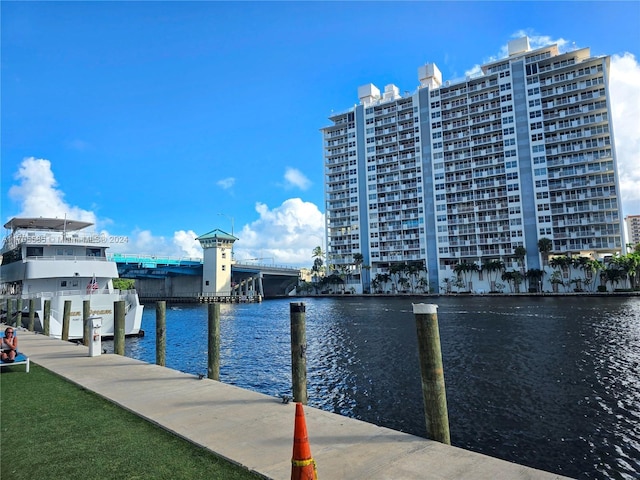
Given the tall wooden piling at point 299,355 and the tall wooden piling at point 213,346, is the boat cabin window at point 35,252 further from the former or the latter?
the tall wooden piling at point 299,355

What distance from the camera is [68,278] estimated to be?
34531mm

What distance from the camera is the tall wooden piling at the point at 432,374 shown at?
695 centimetres

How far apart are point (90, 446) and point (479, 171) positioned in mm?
107250

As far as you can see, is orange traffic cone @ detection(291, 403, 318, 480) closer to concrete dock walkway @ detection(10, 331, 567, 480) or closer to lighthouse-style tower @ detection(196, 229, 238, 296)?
concrete dock walkway @ detection(10, 331, 567, 480)

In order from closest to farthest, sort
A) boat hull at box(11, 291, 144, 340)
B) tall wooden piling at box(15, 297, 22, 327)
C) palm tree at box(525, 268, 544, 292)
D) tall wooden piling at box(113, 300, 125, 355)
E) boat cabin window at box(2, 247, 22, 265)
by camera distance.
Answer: tall wooden piling at box(113, 300, 125, 355) < boat hull at box(11, 291, 144, 340) < tall wooden piling at box(15, 297, 22, 327) < boat cabin window at box(2, 247, 22, 265) < palm tree at box(525, 268, 544, 292)

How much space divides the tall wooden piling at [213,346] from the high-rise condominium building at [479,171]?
91696 millimetres

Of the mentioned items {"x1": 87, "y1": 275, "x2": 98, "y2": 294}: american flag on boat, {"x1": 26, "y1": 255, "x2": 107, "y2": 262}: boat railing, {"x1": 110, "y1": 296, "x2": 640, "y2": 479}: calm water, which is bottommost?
{"x1": 110, "y1": 296, "x2": 640, "y2": 479}: calm water

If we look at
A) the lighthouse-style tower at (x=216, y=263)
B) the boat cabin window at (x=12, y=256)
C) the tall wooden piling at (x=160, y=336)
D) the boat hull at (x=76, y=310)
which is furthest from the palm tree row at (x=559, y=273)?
the tall wooden piling at (x=160, y=336)

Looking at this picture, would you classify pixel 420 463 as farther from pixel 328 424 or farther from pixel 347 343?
pixel 347 343

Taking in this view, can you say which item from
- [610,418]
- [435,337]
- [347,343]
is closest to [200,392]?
[435,337]

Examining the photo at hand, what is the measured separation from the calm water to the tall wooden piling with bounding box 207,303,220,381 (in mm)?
3542

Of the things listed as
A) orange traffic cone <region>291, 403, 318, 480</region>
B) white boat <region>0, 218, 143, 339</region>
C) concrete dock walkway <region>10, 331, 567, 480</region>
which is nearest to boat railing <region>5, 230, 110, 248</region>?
white boat <region>0, 218, 143, 339</region>

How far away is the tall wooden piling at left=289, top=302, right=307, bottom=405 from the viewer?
32.2ft

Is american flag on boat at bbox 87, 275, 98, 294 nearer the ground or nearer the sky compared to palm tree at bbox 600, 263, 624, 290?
nearer the sky
